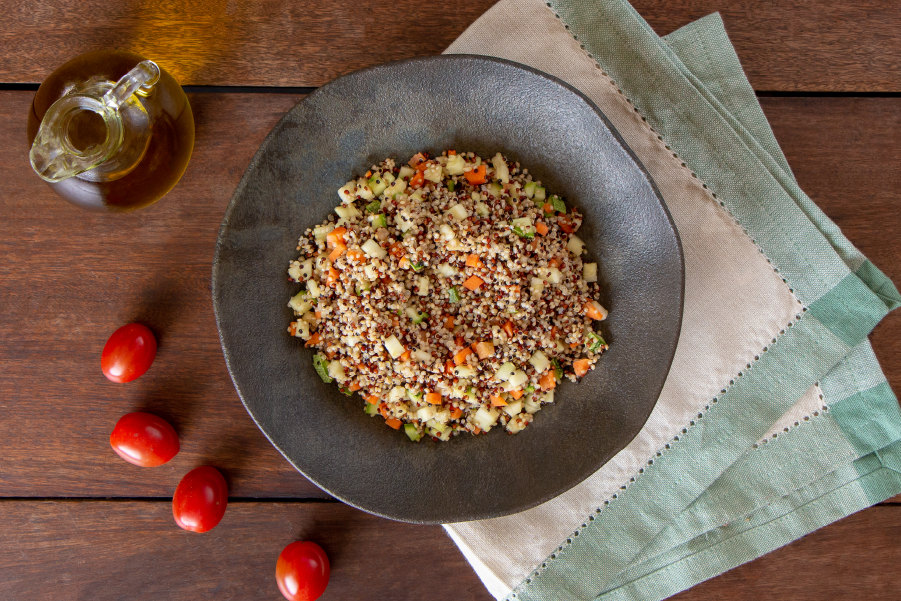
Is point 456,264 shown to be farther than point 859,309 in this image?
No

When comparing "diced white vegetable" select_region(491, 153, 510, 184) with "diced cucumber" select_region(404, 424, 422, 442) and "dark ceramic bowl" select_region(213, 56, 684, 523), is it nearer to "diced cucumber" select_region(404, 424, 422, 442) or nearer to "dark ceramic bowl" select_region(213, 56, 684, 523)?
"dark ceramic bowl" select_region(213, 56, 684, 523)

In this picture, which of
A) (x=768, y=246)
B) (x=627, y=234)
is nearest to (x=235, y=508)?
(x=627, y=234)

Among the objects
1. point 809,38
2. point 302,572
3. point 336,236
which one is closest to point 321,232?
point 336,236

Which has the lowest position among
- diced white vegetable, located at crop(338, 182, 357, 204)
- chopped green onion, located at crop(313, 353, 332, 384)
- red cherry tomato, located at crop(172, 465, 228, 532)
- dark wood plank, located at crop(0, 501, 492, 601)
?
dark wood plank, located at crop(0, 501, 492, 601)

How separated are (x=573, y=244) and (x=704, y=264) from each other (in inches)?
14.7

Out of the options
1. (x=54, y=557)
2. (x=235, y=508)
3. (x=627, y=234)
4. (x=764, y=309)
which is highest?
(x=627, y=234)

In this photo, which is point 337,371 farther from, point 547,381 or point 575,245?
point 575,245

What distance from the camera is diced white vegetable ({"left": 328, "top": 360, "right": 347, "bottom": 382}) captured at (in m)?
1.42

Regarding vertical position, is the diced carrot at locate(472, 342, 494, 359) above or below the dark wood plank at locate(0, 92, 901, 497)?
above

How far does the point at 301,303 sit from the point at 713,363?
109cm

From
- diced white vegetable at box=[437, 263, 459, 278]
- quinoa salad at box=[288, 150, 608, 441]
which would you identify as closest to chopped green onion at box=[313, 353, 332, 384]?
quinoa salad at box=[288, 150, 608, 441]

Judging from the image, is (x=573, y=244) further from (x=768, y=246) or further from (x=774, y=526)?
(x=774, y=526)

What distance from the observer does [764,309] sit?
1541 millimetres

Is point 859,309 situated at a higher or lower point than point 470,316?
higher
